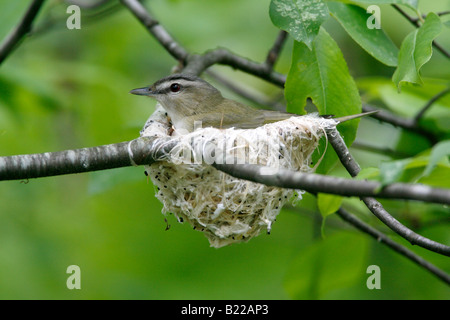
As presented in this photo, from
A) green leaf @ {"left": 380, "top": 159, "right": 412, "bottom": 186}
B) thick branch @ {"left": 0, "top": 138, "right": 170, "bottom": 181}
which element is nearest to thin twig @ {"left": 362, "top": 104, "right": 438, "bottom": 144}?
thick branch @ {"left": 0, "top": 138, "right": 170, "bottom": 181}

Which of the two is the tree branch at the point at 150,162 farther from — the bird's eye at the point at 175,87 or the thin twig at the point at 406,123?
the thin twig at the point at 406,123

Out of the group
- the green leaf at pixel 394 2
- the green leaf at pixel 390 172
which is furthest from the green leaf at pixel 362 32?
the green leaf at pixel 390 172

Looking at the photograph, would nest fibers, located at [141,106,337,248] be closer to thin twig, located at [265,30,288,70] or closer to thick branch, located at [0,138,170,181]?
thick branch, located at [0,138,170,181]

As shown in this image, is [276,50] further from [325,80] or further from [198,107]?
[325,80]

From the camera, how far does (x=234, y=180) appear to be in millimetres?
3199

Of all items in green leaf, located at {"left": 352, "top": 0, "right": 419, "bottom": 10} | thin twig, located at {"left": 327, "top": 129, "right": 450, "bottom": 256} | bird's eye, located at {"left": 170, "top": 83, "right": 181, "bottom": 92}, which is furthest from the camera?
bird's eye, located at {"left": 170, "top": 83, "right": 181, "bottom": 92}

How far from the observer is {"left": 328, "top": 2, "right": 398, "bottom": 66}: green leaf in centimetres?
315

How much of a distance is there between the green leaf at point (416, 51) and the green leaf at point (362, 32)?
1.06 feet

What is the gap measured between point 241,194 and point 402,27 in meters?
4.67

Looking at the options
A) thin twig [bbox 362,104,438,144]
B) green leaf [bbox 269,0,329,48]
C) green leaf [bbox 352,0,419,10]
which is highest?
thin twig [bbox 362,104,438,144]

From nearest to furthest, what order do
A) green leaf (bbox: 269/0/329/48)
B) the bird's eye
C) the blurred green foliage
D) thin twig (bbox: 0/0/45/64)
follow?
1. green leaf (bbox: 269/0/329/48)
2. thin twig (bbox: 0/0/45/64)
3. the bird's eye
4. the blurred green foliage

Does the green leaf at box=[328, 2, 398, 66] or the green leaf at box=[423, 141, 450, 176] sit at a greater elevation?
the green leaf at box=[328, 2, 398, 66]

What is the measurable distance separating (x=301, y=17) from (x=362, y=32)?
0.57 metres

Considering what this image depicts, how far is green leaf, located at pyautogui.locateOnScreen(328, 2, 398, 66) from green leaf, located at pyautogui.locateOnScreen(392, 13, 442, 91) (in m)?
0.32
